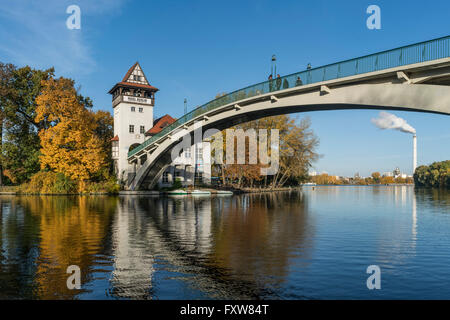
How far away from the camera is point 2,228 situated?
51.8 ft

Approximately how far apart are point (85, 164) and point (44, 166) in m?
4.94

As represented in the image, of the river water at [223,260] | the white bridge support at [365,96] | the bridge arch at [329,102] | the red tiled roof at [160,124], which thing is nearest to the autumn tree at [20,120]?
the red tiled roof at [160,124]

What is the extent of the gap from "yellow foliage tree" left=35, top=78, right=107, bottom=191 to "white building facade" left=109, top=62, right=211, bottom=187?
481cm

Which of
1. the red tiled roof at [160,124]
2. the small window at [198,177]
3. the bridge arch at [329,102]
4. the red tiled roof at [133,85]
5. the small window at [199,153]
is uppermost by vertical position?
the red tiled roof at [133,85]

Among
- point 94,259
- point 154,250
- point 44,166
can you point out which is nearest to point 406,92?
point 154,250

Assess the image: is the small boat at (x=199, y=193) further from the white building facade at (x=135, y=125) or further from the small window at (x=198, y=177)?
the small window at (x=198, y=177)

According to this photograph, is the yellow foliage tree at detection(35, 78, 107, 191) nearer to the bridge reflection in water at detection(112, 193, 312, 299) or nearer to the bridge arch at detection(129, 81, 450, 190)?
the bridge arch at detection(129, 81, 450, 190)

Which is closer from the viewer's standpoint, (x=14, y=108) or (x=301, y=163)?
(x=14, y=108)

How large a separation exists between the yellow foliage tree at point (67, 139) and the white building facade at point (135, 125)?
15.8 feet

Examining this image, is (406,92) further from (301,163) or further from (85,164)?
(301,163)

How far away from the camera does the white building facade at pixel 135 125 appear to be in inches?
1870

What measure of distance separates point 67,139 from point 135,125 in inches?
406

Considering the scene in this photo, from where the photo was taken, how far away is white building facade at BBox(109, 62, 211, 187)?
47500 mm
